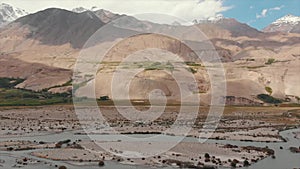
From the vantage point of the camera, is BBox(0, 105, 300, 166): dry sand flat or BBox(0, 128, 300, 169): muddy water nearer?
BBox(0, 128, 300, 169): muddy water

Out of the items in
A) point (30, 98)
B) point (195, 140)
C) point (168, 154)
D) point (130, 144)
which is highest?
point (30, 98)

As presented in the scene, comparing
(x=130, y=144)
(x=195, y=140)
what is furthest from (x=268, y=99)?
(x=130, y=144)

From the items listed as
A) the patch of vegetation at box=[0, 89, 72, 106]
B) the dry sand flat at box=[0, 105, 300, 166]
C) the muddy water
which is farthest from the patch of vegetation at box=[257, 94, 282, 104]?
the muddy water

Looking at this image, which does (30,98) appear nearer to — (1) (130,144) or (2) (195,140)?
(2) (195,140)

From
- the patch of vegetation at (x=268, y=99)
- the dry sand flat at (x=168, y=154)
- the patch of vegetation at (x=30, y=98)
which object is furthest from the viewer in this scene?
the patch of vegetation at (x=268, y=99)

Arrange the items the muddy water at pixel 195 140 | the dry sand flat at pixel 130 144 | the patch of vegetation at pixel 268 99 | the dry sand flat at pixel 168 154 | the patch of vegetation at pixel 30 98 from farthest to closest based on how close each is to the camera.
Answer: the patch of vegetation at pixel 268 99, the patch of vegetation at pixel 30 98, the dry sand flat at pixel 130 144, the dry sand flat at pixel 168 154, the muddy water at pixel 195 140

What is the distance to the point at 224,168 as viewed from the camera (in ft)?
162

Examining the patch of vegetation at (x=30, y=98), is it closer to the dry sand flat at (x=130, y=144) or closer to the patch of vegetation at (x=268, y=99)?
the dry sand flat at (x=130, y=144)

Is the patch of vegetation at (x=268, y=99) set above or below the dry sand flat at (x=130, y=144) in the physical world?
above

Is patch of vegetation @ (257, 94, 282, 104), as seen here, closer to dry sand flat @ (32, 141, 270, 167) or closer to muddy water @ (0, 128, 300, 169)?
muddy water @ (0, 128, 300, 169)

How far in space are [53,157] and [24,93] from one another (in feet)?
441

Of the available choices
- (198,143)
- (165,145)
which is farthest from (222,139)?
(165,145)

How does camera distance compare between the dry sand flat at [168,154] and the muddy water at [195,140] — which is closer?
the muddy water at [195,140]

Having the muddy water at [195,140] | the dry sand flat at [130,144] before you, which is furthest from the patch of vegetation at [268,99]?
the muddy water at [195,140]
